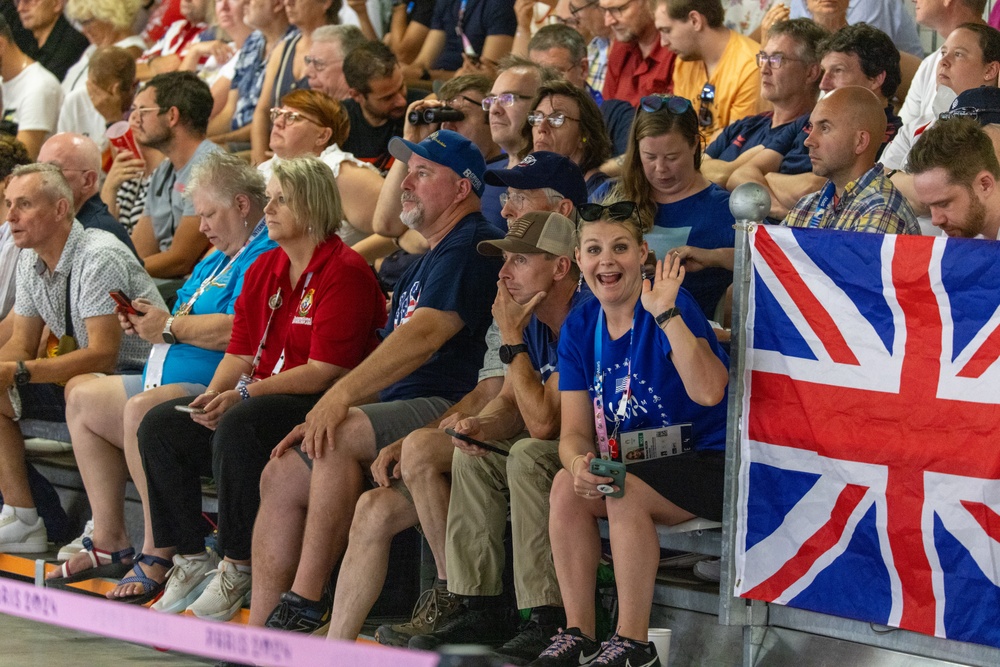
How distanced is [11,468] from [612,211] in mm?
3535

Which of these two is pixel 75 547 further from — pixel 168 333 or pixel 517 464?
pixel 517 464

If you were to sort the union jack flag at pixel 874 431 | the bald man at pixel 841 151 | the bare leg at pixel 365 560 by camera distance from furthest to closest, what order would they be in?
1. the bare leg at pixel 365 560
2. the bald man at pixel 841 151
3. the union jack flag at pixel 874 431

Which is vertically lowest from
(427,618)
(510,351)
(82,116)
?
(427,618)

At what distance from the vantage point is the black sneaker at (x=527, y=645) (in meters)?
4.01

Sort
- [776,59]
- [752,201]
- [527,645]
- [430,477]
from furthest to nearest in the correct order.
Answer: [776,59]
[430,477]
[527,645]
[752,201]

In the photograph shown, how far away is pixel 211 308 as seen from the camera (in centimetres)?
566

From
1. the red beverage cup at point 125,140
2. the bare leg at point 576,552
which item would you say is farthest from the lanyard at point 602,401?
the red beverage cup at point 125,140

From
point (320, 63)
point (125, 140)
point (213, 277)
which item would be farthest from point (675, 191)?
point (125, 140)

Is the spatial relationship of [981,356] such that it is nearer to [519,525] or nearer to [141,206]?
[519,525]

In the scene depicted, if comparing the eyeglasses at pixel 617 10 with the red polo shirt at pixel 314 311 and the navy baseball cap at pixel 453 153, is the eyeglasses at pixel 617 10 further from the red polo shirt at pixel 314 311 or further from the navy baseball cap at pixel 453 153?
the red polo shirt at pixel 314 311

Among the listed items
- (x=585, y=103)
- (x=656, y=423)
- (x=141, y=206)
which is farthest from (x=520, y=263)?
(x=141, y=206)

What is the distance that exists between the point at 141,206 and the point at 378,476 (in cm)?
390

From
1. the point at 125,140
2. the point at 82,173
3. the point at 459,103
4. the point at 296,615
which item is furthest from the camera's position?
the point at 125,140

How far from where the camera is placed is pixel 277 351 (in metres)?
A: 5.21
